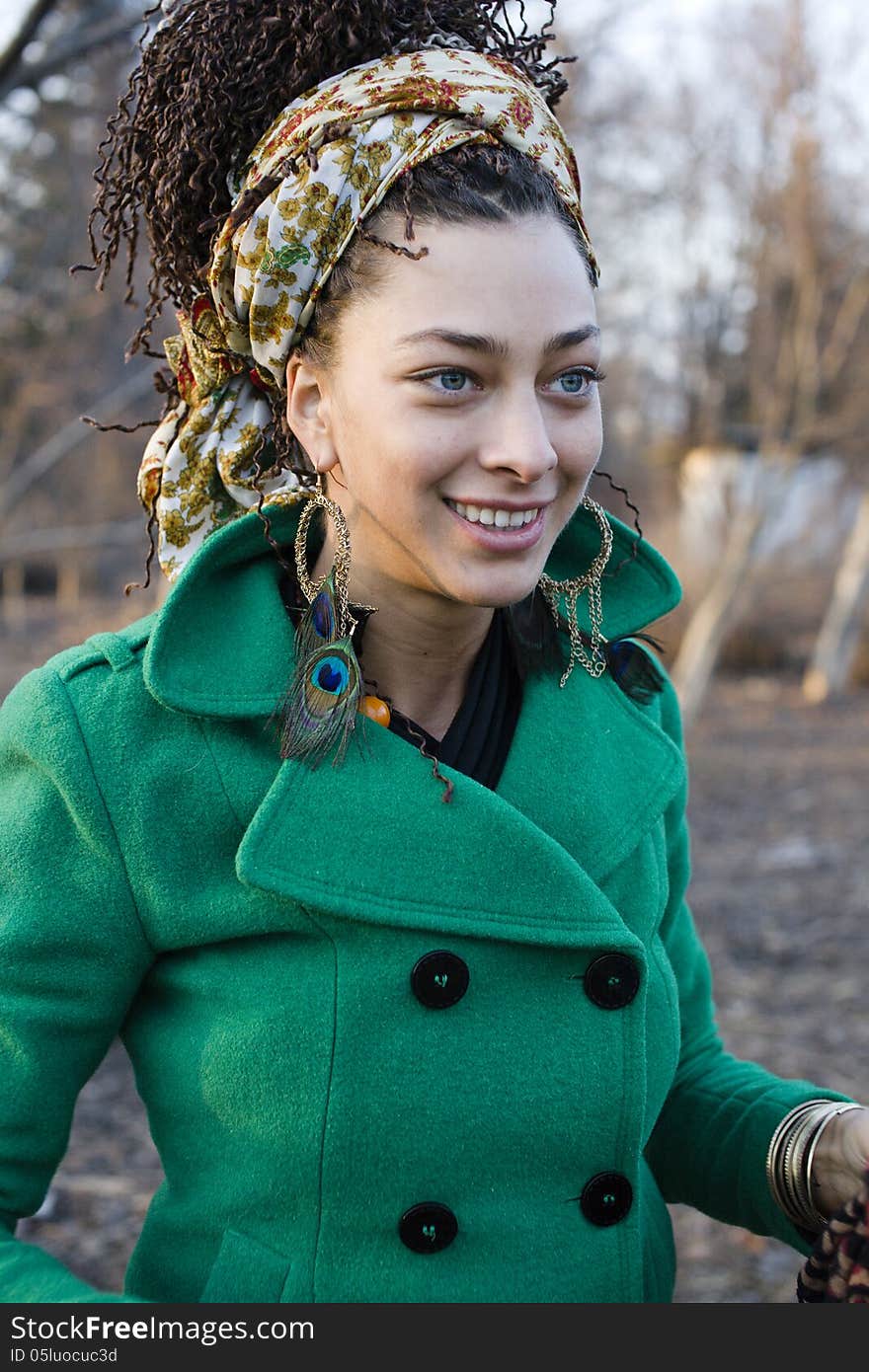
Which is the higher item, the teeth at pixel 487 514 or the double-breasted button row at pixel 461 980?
the teeth at pixel 487 514

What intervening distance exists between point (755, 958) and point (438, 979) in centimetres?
477

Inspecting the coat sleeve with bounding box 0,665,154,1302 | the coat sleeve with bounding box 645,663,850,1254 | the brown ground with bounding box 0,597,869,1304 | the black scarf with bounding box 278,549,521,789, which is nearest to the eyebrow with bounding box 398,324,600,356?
the black scarf with bounding box 278,549,521,789

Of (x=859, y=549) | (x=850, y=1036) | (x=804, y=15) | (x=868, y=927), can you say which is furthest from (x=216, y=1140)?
(x=859, y=549)

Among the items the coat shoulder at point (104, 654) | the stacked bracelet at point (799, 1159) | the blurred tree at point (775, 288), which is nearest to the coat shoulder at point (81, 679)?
the coat shoulder at point (104, 654)

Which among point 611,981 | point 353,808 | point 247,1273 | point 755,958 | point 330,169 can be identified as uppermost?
point 330,169

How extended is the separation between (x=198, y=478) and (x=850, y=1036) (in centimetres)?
422

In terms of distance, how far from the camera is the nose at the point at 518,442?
159cm

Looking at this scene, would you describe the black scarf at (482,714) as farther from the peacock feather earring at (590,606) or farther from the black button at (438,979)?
the black button at (438,979)

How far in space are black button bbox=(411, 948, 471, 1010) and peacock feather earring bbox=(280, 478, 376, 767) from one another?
30 cm

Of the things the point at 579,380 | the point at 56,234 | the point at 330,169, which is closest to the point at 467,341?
the point at 579,380

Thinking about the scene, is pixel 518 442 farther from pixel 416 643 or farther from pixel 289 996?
pixel 289 996

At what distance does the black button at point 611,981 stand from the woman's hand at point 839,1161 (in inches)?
14.6

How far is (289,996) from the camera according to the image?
5.32 ft
